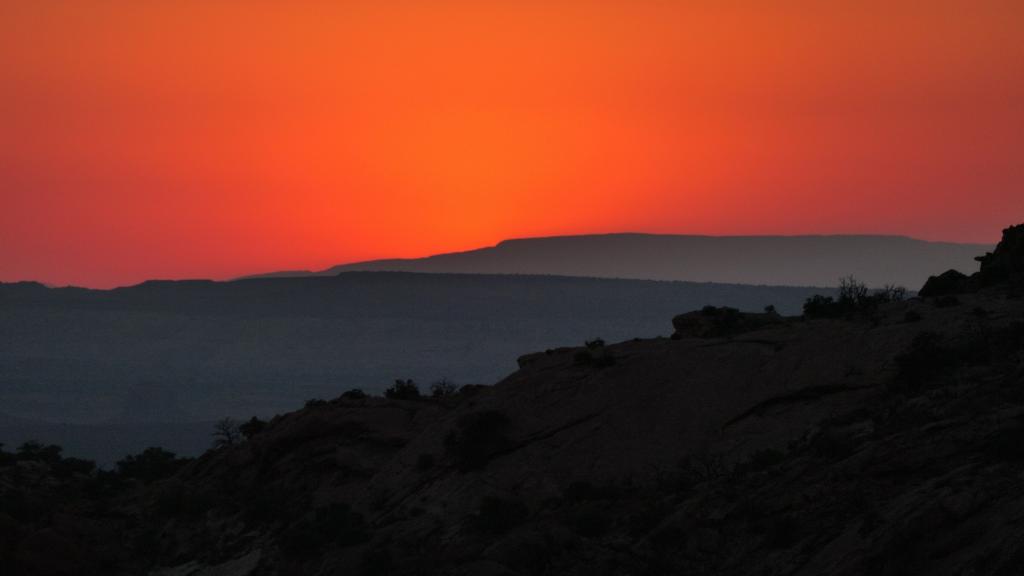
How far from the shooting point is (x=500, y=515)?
3148 cm

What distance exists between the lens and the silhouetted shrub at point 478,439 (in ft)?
117

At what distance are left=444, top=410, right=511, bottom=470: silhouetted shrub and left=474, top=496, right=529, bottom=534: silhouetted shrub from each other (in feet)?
11.5

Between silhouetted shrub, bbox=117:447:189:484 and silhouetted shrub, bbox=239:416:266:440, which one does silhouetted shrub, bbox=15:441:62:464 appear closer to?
silhouetted shrub, bbox=117:447:189:484

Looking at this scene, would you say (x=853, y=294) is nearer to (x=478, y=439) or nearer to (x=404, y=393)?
(x=478, y=439)

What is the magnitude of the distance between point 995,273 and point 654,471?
12.8m

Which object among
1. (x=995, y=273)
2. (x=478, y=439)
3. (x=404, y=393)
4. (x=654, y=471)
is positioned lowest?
(x=654, y=471)

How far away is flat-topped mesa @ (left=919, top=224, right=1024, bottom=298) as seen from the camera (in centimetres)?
3872

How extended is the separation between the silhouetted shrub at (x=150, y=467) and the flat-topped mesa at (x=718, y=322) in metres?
20.5

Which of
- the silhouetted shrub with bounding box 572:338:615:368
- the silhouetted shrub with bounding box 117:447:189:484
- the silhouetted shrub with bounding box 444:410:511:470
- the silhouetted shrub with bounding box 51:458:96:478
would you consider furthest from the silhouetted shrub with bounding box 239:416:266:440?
the silhouetted shrub with bounding box 444:410:511:470

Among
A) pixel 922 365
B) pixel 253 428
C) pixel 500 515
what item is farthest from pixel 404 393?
pixel 922 365

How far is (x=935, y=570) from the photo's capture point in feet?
66.5

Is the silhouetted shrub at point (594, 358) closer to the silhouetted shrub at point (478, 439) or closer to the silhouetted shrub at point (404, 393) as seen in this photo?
the silhouetted shrub at point (478, 439)

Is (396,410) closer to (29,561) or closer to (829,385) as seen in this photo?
(29,561)

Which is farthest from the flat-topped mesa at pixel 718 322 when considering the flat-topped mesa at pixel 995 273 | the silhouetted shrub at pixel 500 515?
the silhouetted shrub at pixel 500 515
